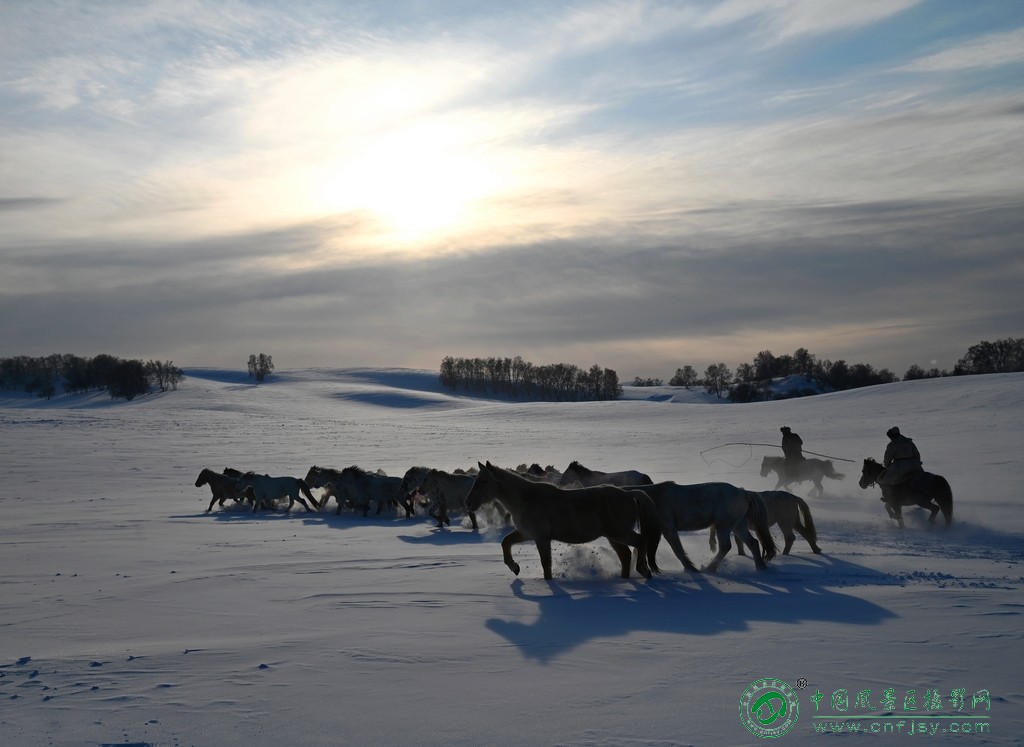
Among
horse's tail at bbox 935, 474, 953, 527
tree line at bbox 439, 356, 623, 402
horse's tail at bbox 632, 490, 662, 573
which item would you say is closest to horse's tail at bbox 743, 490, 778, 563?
horse's tail at bbox 632, 490, 662, 573

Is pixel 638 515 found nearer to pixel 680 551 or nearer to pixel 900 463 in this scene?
pixel 680 551

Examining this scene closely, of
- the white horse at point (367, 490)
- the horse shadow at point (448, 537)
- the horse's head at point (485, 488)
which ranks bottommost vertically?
the horse shadow at point (448, 537)

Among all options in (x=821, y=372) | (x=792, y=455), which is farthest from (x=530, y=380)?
(x=792, y=455)

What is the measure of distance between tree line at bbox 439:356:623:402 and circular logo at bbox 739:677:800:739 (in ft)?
365

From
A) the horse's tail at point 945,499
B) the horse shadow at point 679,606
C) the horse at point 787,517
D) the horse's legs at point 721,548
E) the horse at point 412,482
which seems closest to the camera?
the horse shadow at point 679,606

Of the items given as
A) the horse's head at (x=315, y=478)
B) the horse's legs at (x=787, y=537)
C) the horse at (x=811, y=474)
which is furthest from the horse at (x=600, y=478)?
the horse at (x=811, y=474)

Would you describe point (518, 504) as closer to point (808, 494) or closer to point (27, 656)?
point (27, 656)

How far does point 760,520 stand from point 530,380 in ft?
390

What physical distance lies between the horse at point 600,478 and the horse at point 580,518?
3510 mm

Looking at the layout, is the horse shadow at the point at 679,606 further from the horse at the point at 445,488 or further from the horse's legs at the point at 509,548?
the horse at the point at 445,488

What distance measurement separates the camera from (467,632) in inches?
300

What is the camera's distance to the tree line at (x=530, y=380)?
122 meters

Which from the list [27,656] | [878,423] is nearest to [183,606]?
[27,656]

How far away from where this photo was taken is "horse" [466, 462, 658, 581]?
33.3ft
